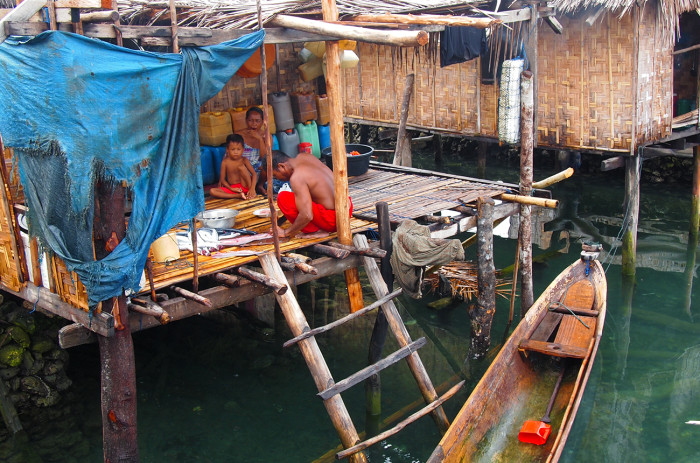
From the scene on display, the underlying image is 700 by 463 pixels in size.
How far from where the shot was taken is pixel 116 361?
525 centimetres

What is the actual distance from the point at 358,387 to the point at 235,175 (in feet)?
9.75

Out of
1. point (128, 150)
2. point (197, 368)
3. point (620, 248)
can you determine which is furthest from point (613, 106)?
point (128, 150)

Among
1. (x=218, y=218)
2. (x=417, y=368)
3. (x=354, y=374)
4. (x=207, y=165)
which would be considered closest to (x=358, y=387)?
(x=417, y=368)

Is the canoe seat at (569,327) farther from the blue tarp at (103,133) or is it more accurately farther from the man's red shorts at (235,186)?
the man's red shorts at (235,186)

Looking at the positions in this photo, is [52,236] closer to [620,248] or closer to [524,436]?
[524,436]

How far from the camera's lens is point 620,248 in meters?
11.6

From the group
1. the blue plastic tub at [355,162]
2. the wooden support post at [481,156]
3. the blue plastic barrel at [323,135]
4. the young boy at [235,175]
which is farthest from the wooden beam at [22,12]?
the wooden support post at [481,156]

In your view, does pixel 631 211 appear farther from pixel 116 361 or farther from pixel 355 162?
pixel 116 361

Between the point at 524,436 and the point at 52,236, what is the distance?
4219 millimetres

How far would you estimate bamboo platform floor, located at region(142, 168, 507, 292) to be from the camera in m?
6.05

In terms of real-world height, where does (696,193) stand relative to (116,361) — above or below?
above

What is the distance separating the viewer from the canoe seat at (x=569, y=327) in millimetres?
6723

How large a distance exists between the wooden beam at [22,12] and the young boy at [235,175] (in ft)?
11.8

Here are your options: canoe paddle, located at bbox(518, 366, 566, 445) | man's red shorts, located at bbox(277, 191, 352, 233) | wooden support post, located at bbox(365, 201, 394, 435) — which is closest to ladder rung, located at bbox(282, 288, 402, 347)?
wooden support post, located at bbox(365, 201, 394, 435)
